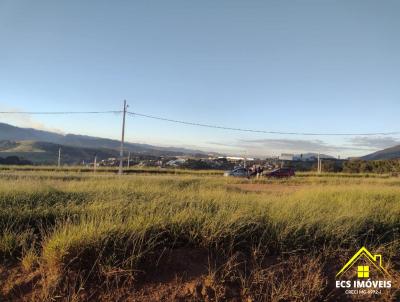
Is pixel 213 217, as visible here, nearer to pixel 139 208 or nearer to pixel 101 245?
pixel 139 208

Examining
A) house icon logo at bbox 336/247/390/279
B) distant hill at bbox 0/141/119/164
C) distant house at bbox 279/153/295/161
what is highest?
distant house at bbox 279/153/295/161

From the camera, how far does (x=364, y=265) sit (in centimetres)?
603

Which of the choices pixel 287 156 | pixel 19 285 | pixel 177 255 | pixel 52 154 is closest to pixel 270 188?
pixel 177 255

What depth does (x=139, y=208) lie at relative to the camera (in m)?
7.26

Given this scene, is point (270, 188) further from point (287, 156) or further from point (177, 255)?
point (287, 156)

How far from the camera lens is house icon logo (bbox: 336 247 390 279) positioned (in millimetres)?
5770

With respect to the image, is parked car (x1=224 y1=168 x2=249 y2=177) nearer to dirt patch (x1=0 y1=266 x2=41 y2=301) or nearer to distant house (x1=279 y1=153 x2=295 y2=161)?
dirt patch (x1=0 y1=266 x2=41 y2=301)

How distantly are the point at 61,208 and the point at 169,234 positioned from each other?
2.45 m

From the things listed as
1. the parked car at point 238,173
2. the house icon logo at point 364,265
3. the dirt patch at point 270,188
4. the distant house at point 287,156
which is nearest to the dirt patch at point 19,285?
the house icon logo at point 364,265

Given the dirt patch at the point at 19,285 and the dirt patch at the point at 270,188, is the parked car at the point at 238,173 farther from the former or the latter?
the dirt patch at the point at 19,285

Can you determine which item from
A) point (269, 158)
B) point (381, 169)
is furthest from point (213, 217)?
point (269, 158)

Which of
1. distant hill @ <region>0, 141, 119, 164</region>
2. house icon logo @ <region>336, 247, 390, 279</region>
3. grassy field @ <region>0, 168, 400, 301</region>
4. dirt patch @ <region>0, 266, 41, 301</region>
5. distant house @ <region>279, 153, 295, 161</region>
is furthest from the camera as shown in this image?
distant hill @ <region>0, 141, 119, 164</region>

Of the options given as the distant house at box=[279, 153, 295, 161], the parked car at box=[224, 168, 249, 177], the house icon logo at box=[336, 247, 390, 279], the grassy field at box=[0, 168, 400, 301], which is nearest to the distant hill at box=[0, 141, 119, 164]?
the distant house at box=[279, 153, 295, 161]

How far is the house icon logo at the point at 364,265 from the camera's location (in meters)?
5.77
